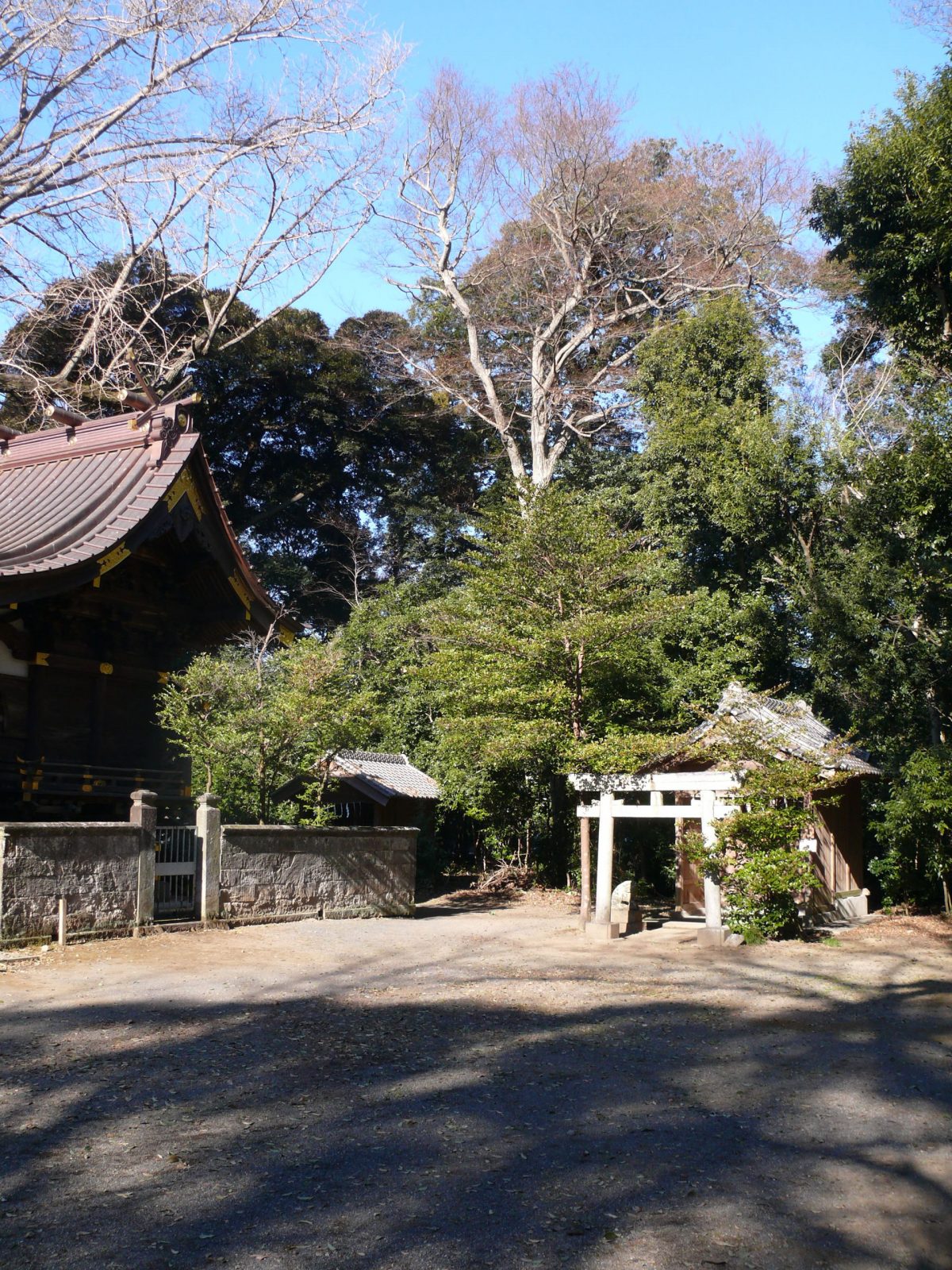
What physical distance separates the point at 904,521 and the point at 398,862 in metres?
10.0

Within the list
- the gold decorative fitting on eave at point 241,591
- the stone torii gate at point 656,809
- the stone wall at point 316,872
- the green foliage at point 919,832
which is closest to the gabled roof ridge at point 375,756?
the stone wall at point 316,872

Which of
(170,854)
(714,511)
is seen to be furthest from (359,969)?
(714,511)

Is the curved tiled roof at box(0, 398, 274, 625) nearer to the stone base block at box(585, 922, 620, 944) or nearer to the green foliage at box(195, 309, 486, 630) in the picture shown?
the stone base block at box(585, 922, 620, 944)

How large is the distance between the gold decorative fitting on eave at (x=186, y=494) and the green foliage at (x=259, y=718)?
2048 millimetres

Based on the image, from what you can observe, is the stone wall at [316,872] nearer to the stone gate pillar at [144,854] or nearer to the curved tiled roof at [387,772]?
the stone gate pillar at [144,854]

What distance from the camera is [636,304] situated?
30359 mm

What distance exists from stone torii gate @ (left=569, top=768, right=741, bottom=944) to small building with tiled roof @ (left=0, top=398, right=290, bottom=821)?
5.28m

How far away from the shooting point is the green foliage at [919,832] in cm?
1591

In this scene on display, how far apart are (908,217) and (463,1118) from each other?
14726 mm

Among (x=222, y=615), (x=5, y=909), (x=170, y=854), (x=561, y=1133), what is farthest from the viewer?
(x=222, y=615)

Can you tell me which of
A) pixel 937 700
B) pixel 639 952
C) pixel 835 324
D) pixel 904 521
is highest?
pixel 835 324

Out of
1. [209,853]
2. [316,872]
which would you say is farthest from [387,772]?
[209,853]

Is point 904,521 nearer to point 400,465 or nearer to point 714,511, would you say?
point 714,511

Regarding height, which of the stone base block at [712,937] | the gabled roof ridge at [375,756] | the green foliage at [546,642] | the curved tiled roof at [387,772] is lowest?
the stone base block at [712,937]
